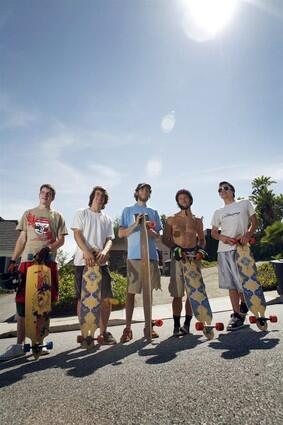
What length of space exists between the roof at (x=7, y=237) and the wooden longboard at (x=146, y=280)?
26.7 metres

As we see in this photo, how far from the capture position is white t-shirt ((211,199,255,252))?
471 cm

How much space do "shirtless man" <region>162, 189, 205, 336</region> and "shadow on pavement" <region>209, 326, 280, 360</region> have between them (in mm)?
757

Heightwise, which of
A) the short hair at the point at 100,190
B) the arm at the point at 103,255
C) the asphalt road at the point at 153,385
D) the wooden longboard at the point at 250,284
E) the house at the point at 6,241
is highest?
the house at the point at 6,241

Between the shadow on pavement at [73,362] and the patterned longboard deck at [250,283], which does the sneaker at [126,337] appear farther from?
the patterned longboard deck at [250,283]

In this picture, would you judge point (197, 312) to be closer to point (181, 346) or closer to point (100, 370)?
point (181, 346)

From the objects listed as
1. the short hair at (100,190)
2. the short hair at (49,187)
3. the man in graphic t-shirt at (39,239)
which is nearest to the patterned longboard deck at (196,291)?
the short hair at (100,190)

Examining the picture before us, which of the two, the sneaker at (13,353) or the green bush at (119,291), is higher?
the green bush at (119,291)

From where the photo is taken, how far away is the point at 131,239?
4500mm

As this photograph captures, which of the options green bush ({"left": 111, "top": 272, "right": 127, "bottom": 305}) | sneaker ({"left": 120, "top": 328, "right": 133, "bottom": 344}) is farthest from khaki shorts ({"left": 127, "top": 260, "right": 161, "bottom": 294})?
green bush ({"left": 111, "top": 272, "right": 127, "bottom": 305})

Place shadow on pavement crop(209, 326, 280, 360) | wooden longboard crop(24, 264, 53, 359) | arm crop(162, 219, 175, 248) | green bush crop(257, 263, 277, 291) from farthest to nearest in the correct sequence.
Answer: green bush crop(257, 263, 277, 291) < arm crop(162, 219, 175, 248) < wooden longboard crop(24, 264, 53, 359) < shadow on pavement crop(209, 326, 280, 360)

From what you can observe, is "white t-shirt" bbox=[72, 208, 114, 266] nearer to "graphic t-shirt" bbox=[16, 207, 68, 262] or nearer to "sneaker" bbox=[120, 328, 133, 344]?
"graphic t-shirt" bbox=[16, 207, 68, 262]

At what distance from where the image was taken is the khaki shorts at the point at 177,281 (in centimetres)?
429

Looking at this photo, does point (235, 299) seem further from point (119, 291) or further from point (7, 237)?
point (7, 237)

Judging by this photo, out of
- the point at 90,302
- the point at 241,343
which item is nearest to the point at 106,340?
the point at 90,302
